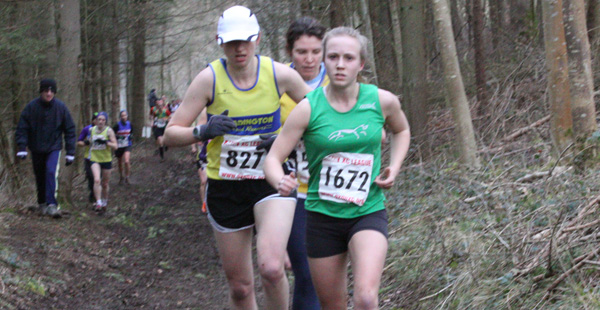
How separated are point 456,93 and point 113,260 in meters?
4.96

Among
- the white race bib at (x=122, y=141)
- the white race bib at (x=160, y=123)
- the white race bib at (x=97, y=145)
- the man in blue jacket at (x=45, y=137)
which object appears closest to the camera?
the man in blue jacket at (x=45, y=137)

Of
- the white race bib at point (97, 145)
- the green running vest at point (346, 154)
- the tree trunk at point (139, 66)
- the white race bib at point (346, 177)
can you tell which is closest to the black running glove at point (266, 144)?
the green running vest at point (346, 154)

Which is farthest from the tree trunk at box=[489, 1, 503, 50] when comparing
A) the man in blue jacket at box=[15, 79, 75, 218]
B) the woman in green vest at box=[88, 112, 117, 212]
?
the man in blue jacket at box=[15, 79, 75, 218]

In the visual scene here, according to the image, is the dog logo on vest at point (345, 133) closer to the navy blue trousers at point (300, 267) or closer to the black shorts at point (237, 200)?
the black shorts at point (237, 200)

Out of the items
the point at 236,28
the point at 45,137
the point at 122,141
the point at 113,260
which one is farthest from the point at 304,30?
the point at 122,141

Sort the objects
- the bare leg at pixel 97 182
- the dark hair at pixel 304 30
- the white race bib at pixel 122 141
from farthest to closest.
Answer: the white race bib at pixel 122 141 < the bare leg at pixel 97 182 < the dark hair at pixel 304 30

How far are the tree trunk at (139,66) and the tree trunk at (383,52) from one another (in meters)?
6.91

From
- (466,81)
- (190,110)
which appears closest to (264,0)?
(466,81)

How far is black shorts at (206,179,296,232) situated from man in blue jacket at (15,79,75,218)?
694 centimetres

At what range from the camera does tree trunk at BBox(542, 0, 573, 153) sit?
7.38 metres

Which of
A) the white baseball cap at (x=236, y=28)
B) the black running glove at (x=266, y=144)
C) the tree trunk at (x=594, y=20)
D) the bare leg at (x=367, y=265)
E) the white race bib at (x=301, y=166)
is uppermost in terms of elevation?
the tree trunk at (x=594, y=20)

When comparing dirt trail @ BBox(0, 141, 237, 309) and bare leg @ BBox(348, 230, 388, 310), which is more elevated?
bare leg @ BBox(348, 230, 388, 310)

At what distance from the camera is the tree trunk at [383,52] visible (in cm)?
1430

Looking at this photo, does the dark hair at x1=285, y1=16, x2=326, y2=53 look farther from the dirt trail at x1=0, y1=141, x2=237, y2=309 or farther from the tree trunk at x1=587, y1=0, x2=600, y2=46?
the tree trunk at x1=587, y1=0, x2=600, y2=46
